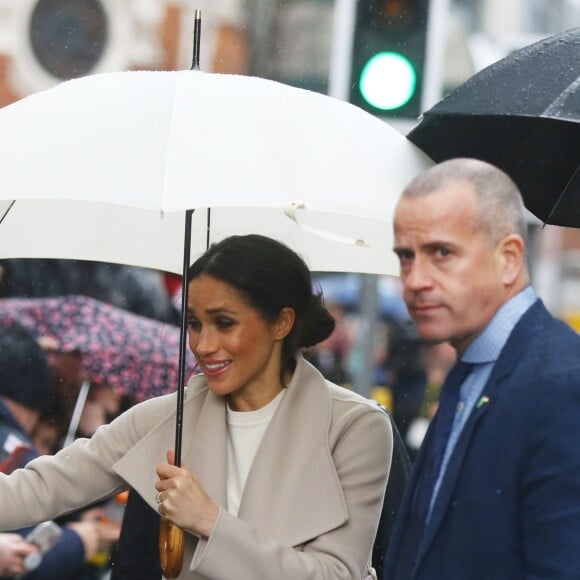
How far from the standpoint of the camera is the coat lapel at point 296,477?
4.13 meters

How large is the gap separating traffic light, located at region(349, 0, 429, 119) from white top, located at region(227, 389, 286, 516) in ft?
10.1

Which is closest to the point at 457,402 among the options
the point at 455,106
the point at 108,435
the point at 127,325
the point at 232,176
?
the point at 232,176

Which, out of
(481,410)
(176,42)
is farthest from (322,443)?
(176,42)

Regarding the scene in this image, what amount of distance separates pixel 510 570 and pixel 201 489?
1141 millimetres

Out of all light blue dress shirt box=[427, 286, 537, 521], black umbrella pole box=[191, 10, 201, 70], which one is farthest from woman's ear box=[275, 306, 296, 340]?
light blue dress shirt box=[427, 286, 537, 521]

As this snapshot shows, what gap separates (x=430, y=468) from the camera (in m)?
3.31

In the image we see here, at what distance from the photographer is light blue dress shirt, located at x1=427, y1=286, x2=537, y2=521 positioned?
10.6 ft

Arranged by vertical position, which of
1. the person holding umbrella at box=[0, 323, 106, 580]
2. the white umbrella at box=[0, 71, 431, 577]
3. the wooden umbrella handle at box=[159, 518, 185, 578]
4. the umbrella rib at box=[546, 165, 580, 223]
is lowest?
the person holding umbrella at box=[0, 323, 106, 580]

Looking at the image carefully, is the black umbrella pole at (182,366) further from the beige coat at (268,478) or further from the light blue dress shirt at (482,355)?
the light blue dress shirt at (482,355)

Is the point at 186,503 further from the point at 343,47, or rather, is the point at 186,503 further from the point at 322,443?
the point at 343,47

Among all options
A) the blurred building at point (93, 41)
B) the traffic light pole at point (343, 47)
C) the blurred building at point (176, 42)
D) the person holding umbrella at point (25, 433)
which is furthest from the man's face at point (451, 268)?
the blurred building at point (93, 41)

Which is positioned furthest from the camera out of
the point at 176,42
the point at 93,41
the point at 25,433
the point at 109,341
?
the point at 176,42

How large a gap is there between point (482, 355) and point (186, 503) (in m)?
1.03

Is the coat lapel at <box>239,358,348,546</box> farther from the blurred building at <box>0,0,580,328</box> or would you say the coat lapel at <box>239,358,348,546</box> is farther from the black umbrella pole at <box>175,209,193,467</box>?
the blurred building at <box>0,0,580,328</box>
